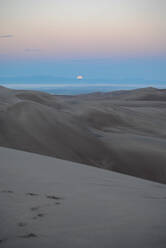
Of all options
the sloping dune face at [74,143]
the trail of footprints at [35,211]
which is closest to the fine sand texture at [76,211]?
the trail of footprints at [35,211]

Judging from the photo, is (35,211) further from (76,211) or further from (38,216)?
(76,211)

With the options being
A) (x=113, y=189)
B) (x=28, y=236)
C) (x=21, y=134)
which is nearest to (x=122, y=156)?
(x=21, y=134)

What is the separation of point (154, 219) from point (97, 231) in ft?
1.17

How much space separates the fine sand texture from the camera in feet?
3.87

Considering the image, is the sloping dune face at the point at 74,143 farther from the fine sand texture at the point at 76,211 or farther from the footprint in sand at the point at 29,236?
the footprint in sand at the point at 29,236

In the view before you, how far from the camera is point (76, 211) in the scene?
59.9 inches

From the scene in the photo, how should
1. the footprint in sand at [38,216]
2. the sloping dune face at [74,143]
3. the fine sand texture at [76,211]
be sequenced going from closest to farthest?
the fine sand texture at [76,211], the footprint in sand at [38,216], the sloping dune face at [74,143]

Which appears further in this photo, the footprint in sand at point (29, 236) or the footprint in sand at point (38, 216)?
the footprint in sand at point (38, 216)

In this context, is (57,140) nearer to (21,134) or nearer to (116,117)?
(21,134)

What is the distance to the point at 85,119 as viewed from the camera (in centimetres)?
679

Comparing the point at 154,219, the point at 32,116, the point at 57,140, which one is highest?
the point at 32,116

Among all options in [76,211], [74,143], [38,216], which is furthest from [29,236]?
[74,143]

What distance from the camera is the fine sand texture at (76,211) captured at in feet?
3.87

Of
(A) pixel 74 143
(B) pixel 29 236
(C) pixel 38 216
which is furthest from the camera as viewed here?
(A) pixel 74 143
